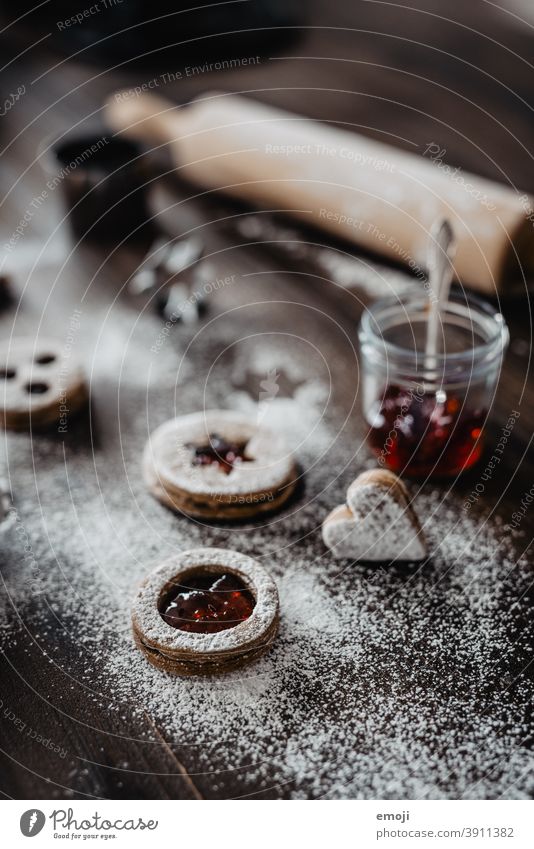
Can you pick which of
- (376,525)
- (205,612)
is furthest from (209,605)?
(376,525)

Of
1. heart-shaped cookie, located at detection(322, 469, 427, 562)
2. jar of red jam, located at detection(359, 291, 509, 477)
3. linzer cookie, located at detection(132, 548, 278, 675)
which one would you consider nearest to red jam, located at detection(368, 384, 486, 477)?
jar of red jam, located at detection(359, 291, 509, 477)

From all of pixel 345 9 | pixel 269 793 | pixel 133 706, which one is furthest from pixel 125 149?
pixel 345 9

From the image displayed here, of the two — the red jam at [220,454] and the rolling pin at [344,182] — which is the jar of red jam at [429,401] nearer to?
the red jam at [220,454]

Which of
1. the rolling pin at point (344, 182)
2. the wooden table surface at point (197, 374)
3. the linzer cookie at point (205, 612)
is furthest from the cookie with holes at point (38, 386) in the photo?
the rolling pin at point (344, 182)

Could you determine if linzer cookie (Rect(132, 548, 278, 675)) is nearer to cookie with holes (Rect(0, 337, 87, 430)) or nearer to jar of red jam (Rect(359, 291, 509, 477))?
jar of red jam (Rect(359, 291, 509, 477))

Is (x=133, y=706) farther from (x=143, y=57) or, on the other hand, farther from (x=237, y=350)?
(x=143, y=57)

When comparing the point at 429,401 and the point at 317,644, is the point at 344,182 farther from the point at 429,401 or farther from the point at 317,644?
the point at 317,644
